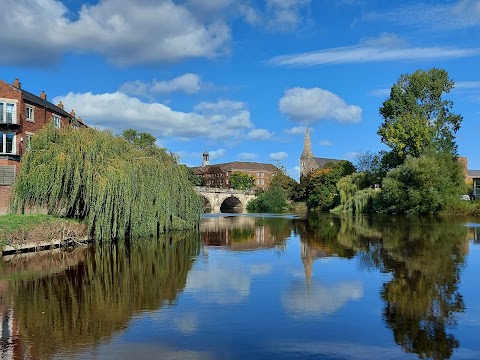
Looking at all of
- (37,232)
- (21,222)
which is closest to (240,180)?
(37,232)

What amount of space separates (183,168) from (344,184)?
132ft

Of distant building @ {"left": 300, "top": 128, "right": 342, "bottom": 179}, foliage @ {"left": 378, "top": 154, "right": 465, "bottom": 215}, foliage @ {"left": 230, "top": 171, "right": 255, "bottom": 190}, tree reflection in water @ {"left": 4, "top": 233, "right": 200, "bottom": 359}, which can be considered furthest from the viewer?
distant building @ {"left": 300, "top": 128, "right": 342, "bottom": 179}

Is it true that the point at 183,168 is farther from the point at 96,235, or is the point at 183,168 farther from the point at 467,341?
the point at 467,341

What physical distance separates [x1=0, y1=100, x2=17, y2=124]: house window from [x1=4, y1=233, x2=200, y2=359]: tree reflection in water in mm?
21520

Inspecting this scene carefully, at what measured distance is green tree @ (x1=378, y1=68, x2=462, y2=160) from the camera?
5822 cm

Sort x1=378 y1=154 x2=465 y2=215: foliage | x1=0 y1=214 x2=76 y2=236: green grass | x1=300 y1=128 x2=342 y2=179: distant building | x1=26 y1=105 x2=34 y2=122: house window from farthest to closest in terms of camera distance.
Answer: x1=300 y1=128 x2=342 y2=179: distant building
x1=378 y1=154 x2=465 y2=215: foliage
x1=26 y1=105 x2=34 y2=122: house window
x1=0 y1=214 x2=76 y2=236: green grass

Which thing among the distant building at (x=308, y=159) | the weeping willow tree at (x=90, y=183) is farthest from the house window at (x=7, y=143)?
the distant building at (x=308, y=159)

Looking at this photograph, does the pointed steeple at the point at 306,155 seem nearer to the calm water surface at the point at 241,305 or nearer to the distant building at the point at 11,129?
the distant building at the point at 11,129

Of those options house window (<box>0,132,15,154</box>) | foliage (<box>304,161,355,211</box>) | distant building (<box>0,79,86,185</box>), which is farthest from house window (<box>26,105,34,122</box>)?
foliage (<box>304,161,355,211</box>)

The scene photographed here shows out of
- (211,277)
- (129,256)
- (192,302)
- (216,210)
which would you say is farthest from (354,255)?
(216,210)

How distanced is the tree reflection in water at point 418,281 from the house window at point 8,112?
25083 mm

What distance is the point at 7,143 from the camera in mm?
39906

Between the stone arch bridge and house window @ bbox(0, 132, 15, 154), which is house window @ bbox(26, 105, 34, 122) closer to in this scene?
house window @ bbox(0, 132, 15, 154)

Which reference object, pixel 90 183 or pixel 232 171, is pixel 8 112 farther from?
pixel 232 171
